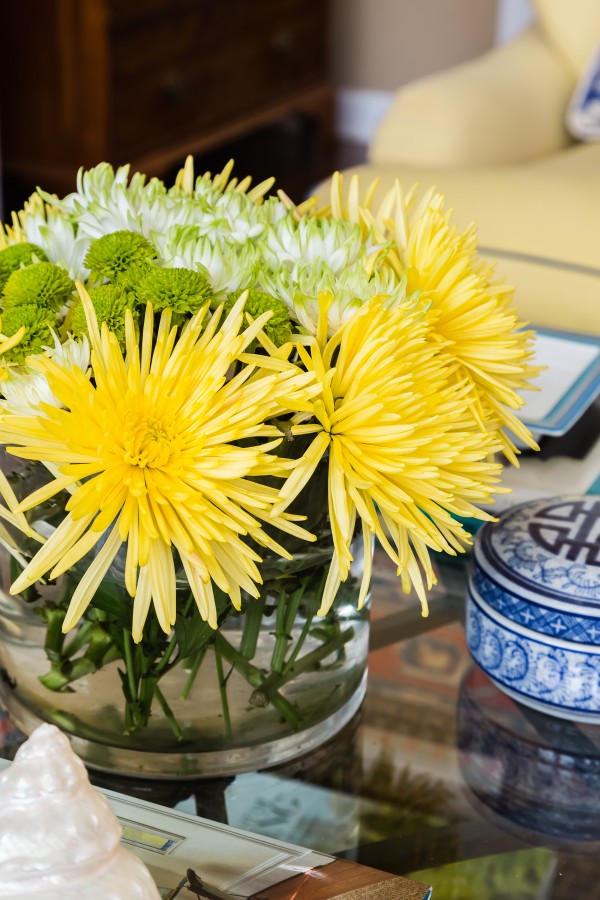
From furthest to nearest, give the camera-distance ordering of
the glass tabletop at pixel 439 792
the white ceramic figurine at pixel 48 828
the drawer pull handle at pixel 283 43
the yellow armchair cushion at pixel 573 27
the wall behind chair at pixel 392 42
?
the wall behind chair at pixel 392 42
the drawer pull handle at pixel 283 43
the yellow armchair cushion at pixel 573 27
the glass tabletop at pixel 439 792
the white ceramic figurine at pixel 48 828

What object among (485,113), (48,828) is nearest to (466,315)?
(48,828)

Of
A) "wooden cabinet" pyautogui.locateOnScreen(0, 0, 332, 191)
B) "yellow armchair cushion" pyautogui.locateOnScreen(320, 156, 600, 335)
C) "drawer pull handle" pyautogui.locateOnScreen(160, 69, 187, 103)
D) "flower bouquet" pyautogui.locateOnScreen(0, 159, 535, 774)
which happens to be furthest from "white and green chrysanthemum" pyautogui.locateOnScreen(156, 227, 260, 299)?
"drawer pull handle" pyautogui.locateOnScreen(160, 69, 187, 103)

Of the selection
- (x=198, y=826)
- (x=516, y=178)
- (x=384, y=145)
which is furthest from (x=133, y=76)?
(x=198, y=826)

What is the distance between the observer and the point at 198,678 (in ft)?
2.00

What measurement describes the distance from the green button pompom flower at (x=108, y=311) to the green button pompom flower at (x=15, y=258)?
0.28ft

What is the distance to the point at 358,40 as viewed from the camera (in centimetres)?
372

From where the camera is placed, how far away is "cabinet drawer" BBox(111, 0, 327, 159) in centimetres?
275

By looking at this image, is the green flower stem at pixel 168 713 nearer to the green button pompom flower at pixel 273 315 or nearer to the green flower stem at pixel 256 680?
the green flower stem at pixel 256 680

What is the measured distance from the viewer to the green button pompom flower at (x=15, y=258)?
2.00ft

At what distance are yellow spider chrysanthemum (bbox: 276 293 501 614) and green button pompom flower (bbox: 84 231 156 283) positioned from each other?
0.10 meters

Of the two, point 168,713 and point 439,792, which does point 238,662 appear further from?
point 439,792

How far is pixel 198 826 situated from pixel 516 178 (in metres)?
1.28

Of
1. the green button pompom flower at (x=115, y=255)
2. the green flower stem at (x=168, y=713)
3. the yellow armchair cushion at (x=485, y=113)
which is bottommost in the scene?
the green flower stem at (x=168, y=713)

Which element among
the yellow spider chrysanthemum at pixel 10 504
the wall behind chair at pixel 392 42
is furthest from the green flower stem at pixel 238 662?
the wall behind chair at pixel 392 42
